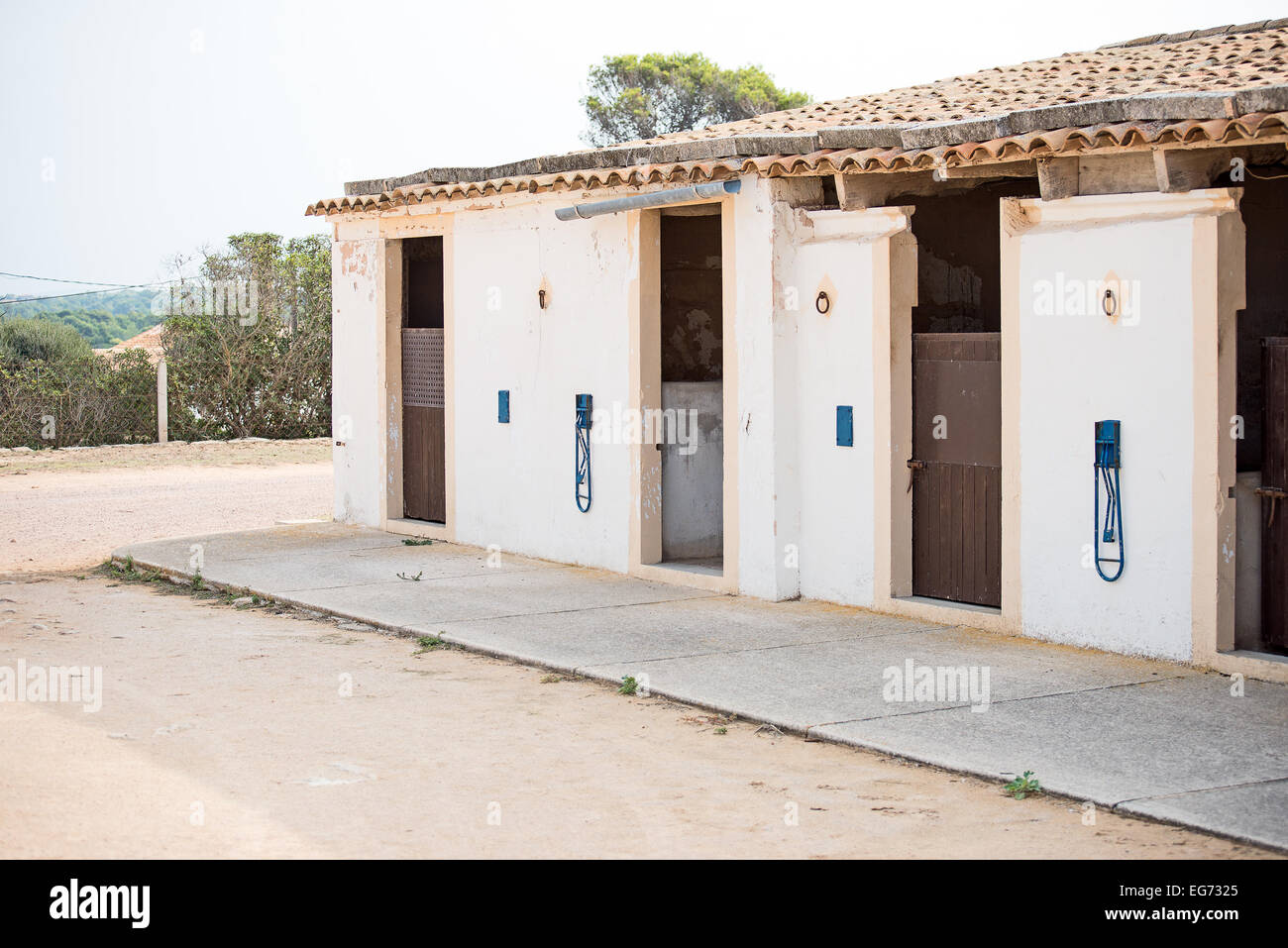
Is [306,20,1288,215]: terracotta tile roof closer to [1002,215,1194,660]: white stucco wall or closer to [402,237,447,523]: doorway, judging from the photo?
[1002,215,1194,660]: white stucco wall

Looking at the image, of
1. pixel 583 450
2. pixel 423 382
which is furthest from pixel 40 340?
pixel 583 450

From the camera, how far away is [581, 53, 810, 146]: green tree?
5019 centimetres

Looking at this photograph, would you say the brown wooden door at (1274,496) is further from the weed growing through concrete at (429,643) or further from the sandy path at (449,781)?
the weed growing through concrete at (429,643)

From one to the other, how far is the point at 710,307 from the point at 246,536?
4.91 m

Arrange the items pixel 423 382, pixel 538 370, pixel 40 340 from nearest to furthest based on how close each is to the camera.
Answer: pixel 538 370 < pixel 423 382 < pixel 40 340

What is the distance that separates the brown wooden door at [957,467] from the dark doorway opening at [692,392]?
1924 millimetres

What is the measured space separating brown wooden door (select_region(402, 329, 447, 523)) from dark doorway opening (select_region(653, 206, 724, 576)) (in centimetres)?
246

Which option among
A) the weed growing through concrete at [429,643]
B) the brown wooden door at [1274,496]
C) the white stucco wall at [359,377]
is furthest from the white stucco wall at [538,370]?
the brown wooden door at [1274,496]

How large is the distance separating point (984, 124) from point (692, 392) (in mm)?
Answer: 4033

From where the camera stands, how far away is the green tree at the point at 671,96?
165 feet

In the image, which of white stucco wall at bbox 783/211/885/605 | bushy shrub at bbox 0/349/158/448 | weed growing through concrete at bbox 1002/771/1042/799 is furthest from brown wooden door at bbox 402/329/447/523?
bushy shrub at bbox 0/349/158/448

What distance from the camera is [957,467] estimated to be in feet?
33.2

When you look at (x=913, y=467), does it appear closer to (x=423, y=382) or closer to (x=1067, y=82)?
(x=1067, y=82)
